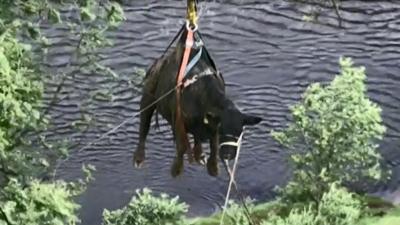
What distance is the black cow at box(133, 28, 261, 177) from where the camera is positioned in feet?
9.59

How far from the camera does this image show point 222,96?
9.75 ft

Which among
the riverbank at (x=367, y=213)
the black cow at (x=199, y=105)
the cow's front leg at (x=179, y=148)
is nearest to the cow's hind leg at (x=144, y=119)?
the black cow at (x=199, y=105)

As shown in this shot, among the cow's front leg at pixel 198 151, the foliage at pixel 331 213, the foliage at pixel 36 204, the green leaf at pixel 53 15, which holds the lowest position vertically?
the foliage at pixel 331 213

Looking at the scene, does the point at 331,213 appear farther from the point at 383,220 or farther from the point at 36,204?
the point at 36,204

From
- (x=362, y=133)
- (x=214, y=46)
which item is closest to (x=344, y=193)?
(x=362, y=133)

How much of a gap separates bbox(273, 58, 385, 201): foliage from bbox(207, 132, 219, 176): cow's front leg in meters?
2.37

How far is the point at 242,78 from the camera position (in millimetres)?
8547

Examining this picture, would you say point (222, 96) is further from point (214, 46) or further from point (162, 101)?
point (214, 46)

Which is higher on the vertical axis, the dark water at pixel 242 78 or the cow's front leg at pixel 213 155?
the cow's front leg at pixel 213 155

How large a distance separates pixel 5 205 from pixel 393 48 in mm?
6329

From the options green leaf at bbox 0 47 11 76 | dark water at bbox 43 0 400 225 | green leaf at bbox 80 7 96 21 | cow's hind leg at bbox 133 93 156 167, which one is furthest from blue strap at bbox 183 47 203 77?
dark water at bbox 43 0 400 225

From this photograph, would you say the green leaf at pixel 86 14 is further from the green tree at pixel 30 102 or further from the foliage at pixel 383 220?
the foliage at pixel 383 220

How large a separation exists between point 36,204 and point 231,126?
88cm

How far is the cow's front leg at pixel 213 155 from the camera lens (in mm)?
2991
